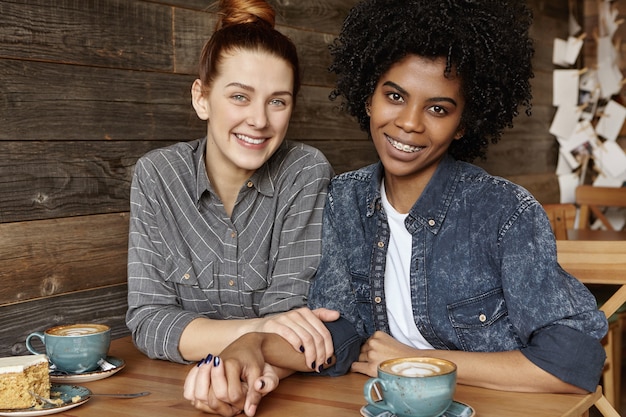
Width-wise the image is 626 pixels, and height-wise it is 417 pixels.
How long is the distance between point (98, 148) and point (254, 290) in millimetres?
513

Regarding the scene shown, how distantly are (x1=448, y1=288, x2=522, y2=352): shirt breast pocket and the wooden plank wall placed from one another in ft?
2.83

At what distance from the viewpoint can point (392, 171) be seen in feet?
5.19

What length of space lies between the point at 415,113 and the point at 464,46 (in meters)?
0.15

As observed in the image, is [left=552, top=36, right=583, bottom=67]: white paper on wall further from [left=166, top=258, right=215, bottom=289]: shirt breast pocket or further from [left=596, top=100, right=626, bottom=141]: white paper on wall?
[left=166, top=258, right=215, bottom=289]: shirt breast pocket

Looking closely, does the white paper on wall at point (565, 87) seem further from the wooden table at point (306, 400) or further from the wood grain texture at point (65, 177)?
the wooden table at point (306, 400)

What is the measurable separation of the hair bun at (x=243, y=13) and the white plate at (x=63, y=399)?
835 millimetres

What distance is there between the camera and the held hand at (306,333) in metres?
1.40

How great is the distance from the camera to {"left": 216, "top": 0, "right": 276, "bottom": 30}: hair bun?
1743mm

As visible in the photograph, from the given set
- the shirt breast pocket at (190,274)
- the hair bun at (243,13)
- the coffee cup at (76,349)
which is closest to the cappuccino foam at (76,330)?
the coffee cup at (76,349)

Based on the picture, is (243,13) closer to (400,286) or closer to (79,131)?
(79,131)

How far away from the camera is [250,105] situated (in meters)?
1.66

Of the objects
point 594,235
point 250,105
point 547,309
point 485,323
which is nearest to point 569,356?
point 547,309

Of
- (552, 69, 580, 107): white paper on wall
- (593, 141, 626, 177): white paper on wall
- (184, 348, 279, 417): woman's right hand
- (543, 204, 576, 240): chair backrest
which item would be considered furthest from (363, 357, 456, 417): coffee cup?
(593, 141, 626, 177): white paper on wall

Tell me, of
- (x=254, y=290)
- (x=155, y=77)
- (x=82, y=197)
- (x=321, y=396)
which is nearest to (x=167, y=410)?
(x=321, y=396)
